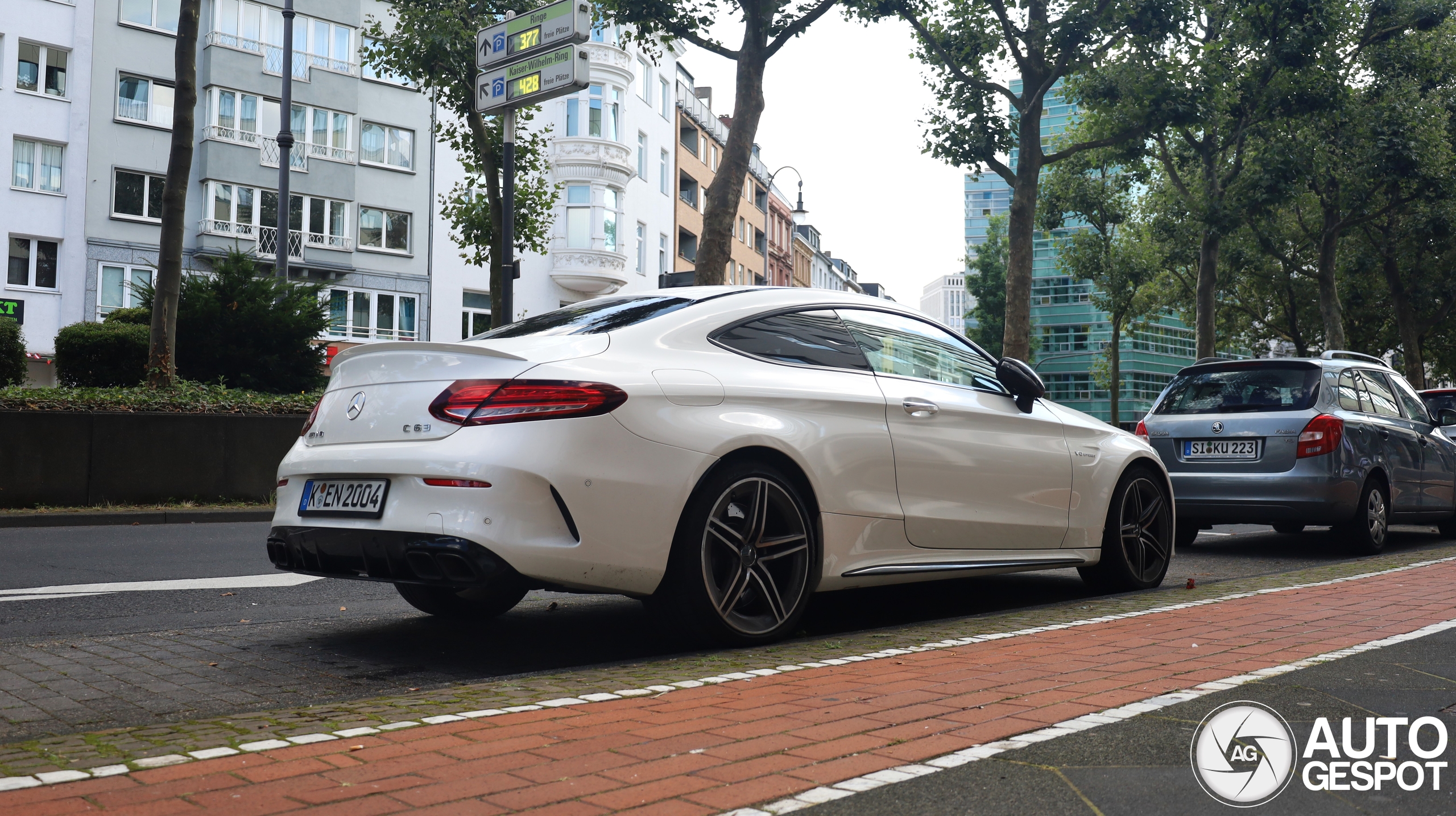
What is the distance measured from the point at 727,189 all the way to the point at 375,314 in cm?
2630

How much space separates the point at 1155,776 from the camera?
9.42 feet

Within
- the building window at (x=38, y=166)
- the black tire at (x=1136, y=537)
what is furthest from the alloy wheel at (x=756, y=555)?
the building window at (x=38, y=166)

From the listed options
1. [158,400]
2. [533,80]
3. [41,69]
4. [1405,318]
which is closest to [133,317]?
[158,400]

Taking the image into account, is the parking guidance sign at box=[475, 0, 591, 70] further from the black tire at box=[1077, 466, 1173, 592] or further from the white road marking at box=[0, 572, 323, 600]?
the black tire at box=[1077, 466, 1173, 592]

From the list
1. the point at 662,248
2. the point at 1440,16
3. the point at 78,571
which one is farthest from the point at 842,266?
the point at 78,571

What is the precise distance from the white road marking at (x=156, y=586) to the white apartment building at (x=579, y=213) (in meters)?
34.1

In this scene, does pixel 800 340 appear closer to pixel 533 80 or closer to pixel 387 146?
pixel 533 80

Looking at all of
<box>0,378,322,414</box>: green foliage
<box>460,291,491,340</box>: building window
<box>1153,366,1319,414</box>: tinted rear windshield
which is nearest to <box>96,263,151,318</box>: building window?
<box>460,291,491,340</box>: building window

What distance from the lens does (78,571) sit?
7484 mm

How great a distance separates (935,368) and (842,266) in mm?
119735

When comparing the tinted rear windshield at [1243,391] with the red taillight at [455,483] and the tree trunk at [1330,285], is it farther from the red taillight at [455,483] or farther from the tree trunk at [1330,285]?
the tree trunk at [1330,285]

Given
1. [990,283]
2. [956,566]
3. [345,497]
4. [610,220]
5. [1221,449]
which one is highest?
[990,283]

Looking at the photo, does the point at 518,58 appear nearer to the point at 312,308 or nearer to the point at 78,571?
the point at 78,571

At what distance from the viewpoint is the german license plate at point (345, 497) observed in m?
4.44
